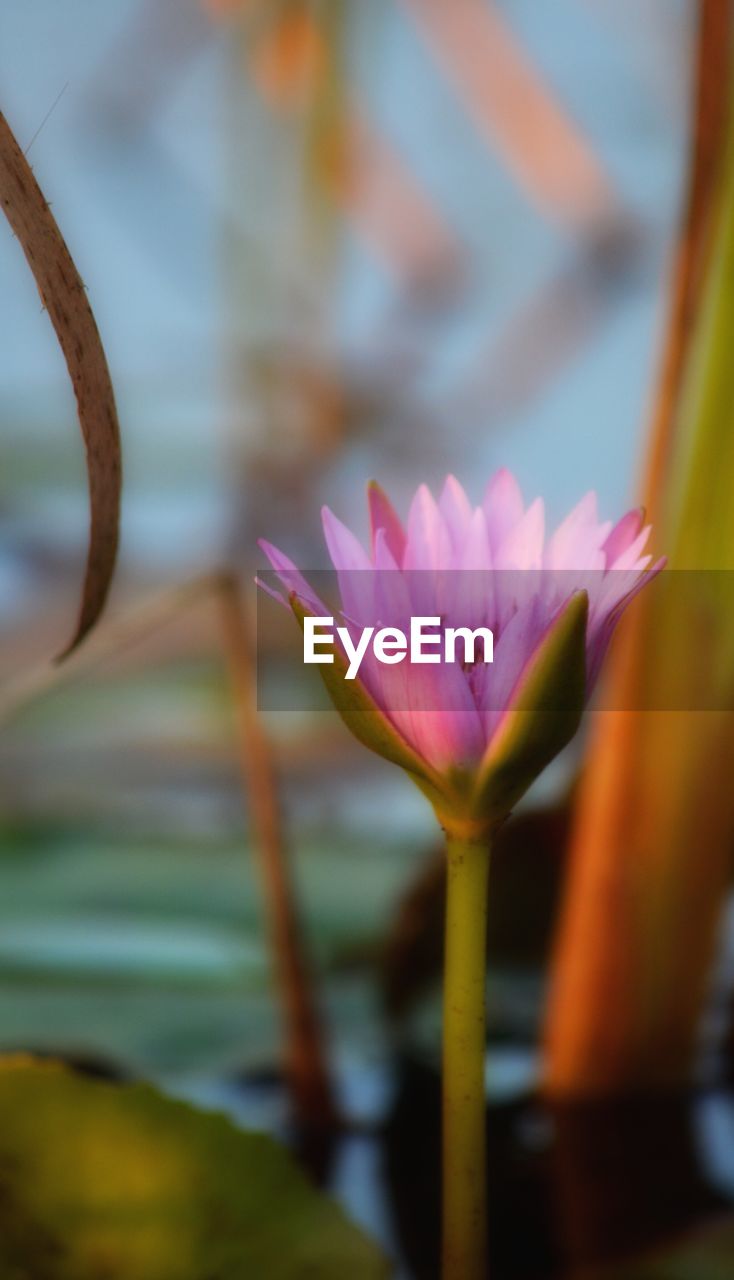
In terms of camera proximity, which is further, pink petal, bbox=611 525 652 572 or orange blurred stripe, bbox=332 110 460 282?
orange blurred stripe, bbox=332 110 460 282

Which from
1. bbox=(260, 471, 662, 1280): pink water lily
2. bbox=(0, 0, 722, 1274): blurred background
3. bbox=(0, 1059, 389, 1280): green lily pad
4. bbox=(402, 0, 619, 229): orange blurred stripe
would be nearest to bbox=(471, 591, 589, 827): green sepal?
bbox=(260, 471, 662, 1280): pink water lily

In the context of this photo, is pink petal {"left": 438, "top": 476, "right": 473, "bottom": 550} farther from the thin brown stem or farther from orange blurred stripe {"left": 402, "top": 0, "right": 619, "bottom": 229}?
orange blurred stripe {"left": 402, "top": 0, "right": 619, "bottom": 229}

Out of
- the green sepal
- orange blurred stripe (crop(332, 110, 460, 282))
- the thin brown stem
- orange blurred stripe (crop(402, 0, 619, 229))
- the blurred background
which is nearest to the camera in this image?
the green sepal

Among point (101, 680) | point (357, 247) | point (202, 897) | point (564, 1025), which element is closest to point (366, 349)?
point (357, 247)

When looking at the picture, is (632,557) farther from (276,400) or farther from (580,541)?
(276,400)

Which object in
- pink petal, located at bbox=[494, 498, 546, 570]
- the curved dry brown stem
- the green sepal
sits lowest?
the green sepal

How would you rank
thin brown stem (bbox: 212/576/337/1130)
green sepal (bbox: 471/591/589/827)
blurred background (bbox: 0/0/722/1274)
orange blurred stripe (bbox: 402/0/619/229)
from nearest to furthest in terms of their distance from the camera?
green sepal (bbox: 471/591/589/827) < thin brown stem (bbox: 212/576/337/1130) < blurred background (bbox: 0/0/722/1274) < orange blurred stripe (bbox: 402/0/619/229)

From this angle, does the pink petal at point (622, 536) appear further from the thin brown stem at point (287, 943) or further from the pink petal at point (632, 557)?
the thin brown stem at point (287, 943)
